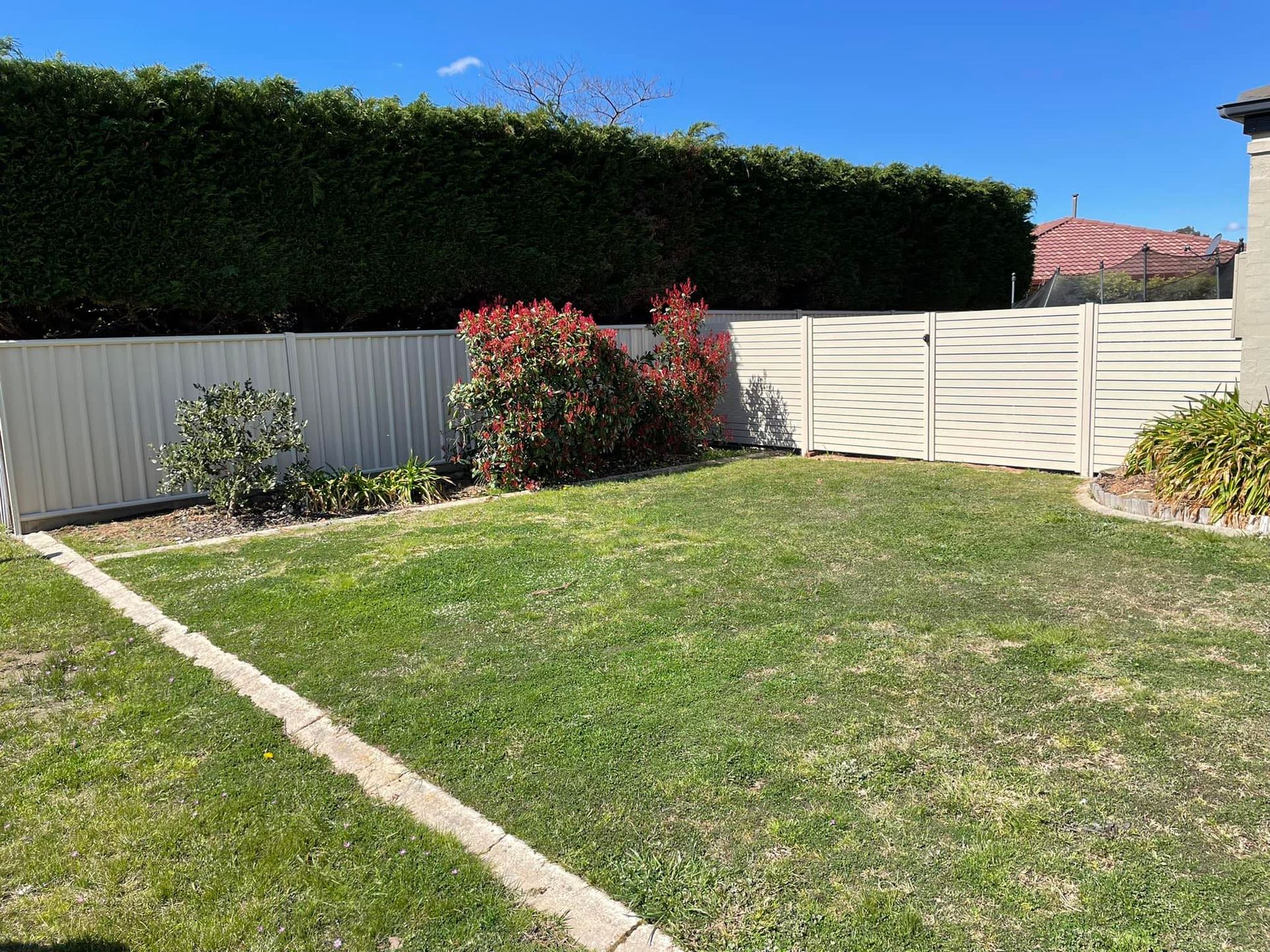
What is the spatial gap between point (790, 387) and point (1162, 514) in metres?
5.47

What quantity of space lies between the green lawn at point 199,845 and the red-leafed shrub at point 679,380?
7.24 meters

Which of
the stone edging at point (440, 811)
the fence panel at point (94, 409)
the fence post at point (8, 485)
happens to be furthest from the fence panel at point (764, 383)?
the stone edging at point (440, 811)

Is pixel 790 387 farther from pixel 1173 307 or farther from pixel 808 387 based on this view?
pixel 1173 307

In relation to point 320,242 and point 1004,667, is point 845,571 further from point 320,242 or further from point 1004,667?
point 320,242

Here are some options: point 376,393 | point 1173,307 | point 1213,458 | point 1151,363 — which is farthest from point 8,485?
point 1173,307

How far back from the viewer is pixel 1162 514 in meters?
6.95

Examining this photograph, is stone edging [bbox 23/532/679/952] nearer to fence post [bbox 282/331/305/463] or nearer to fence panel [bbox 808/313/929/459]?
fence post [bbox 282/331/305/463]

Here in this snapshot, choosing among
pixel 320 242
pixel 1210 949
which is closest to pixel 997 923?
pixel 1210 949

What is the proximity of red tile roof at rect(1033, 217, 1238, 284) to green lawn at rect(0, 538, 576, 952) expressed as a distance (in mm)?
22900

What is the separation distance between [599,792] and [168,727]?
6.60ft

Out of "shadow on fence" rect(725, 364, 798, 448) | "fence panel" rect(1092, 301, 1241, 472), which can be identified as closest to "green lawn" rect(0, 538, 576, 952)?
"fence panel" rect(1092, 301, 1241, 472)

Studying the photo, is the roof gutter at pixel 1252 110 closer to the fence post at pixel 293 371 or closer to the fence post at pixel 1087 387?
the fence post at pixel 1087 387

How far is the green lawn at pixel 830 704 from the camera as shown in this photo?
2549 millimetres

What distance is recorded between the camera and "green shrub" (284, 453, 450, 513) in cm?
838
